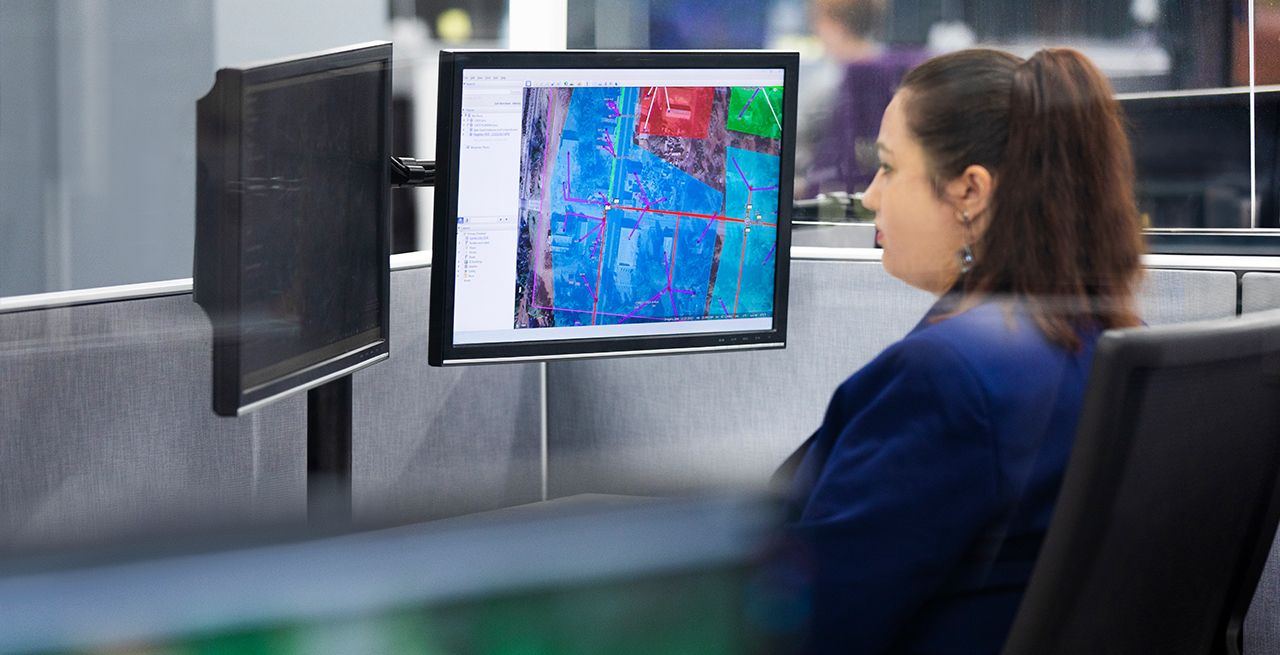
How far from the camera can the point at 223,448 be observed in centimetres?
105

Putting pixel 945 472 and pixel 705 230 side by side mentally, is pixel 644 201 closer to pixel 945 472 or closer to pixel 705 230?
pixel 705 230

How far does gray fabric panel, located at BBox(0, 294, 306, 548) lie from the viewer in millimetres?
857

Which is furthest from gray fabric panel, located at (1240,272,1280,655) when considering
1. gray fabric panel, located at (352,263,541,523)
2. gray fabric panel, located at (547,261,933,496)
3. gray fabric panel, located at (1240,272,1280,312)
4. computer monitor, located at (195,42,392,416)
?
computer monitor, located at (195,42,392,416)

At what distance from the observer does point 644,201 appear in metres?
1.14

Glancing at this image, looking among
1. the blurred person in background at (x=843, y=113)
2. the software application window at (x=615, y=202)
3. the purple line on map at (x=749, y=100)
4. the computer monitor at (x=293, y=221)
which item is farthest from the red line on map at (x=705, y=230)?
the blurred person in background at (x=843, y=113)

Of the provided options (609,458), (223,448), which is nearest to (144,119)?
(223,448)

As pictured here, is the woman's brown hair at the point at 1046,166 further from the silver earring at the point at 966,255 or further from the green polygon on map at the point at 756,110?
the green polygon on map at the point at 756,110

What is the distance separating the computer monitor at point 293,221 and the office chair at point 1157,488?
47 centimetres

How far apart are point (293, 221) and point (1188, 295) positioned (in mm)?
870

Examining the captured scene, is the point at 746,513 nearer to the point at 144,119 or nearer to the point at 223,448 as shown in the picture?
the point at 223,448

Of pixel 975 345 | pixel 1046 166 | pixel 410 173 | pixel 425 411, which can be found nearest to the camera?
pixel 975 345

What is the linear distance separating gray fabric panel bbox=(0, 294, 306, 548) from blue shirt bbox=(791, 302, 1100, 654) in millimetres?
351

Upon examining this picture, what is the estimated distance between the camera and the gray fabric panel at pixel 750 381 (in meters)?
1.36

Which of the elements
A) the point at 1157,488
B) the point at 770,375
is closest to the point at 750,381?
the point at 770,375
